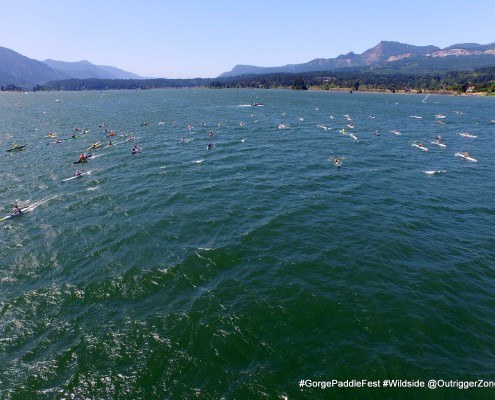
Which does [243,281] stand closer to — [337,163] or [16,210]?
[16,210]

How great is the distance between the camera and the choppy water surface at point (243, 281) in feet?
77.2

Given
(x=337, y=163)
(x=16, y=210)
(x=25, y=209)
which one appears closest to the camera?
(x=16, y=210)

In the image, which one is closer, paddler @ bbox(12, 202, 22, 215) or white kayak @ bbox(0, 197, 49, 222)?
white kayak @ bbox(0, 197, 49, 222)

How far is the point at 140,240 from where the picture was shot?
40.6 metres

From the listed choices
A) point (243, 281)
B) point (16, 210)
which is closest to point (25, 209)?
point (16, 210)

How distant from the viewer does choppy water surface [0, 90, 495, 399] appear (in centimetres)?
2352

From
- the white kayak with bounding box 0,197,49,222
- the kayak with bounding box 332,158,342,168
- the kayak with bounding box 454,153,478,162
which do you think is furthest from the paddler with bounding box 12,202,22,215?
the kayak with bounding box 454,153,478,162

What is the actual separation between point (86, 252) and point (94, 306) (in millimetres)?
10744

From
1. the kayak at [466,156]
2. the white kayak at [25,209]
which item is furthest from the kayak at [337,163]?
the white kayak at [25,209]

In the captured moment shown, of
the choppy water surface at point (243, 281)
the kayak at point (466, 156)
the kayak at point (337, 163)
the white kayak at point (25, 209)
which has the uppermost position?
the kayak at point (337, 163)

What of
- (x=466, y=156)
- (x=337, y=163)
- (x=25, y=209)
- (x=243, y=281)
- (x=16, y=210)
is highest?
(x=337, y=163)

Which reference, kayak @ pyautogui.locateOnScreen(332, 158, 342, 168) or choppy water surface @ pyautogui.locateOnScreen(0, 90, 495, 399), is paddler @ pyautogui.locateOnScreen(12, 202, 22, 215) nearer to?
choppy water surface @ pyautogui.locateOnScreen(0, 90, 495, 399)

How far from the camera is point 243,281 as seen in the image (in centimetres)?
3278

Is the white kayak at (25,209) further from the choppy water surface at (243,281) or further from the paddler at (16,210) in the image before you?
the choppy water surface at (243,281)
